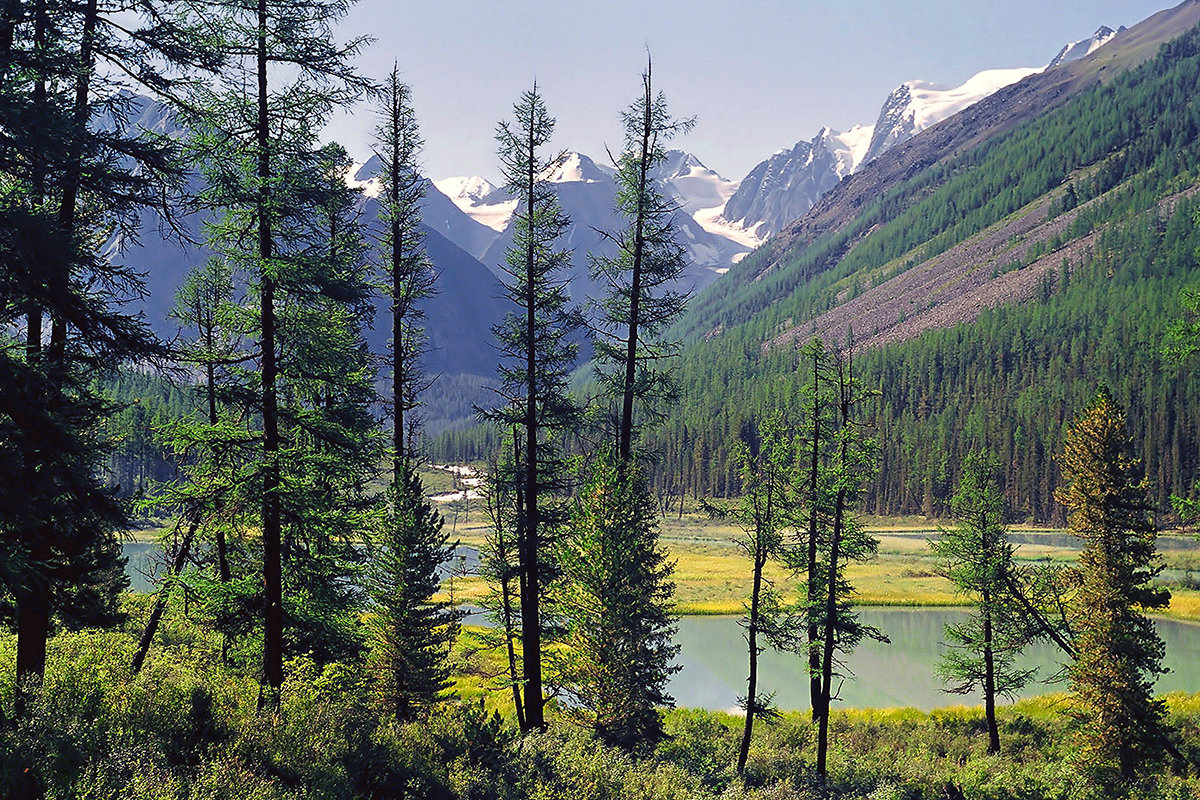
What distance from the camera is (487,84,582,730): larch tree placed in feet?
66.7

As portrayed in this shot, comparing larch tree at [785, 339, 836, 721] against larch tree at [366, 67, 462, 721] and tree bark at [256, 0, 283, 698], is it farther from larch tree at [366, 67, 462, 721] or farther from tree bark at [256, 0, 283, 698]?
tree bark at [256, 0, 283, 698]

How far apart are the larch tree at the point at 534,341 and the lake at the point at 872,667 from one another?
1474 centimetres

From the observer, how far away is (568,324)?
20.8 m

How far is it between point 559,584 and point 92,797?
1908 centimetres

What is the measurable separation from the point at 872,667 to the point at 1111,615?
23008 millimetres

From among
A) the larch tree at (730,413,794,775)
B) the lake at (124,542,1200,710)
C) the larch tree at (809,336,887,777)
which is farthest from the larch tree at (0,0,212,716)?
the lake at (124,542,1200,710)

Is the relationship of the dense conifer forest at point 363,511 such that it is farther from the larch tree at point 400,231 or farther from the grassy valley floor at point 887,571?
the grassy valley floor at point 887,571

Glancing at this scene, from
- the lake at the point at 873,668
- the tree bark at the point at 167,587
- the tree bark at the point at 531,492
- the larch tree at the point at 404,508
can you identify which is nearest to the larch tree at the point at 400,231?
the larch tree at the point at 404,508

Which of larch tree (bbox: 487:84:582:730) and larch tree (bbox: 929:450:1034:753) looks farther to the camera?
larch tree (bbox: 929:450:1034:753)

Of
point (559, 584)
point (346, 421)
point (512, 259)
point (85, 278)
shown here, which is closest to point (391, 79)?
point (512, 259)

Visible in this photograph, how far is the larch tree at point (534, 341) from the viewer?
2034 cm

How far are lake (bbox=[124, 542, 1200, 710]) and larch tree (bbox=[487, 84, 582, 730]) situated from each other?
14.7 m

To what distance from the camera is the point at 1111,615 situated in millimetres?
24203

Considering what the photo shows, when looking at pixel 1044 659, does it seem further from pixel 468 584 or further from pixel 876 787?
pixel 468 584
